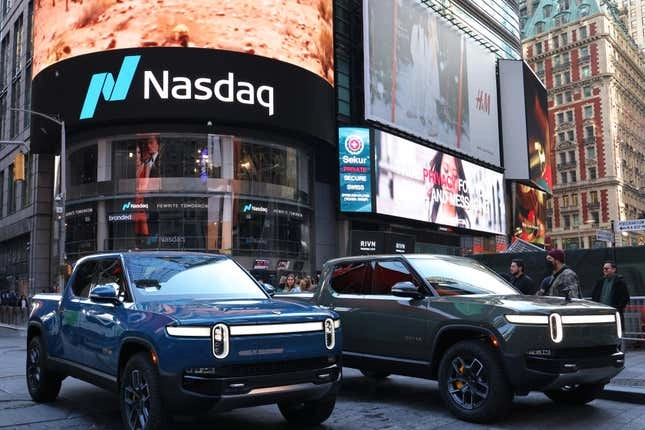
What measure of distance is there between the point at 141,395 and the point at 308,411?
1.68 m

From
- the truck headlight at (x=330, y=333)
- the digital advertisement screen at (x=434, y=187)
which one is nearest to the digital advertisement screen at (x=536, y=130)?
the digital advertisement screen at (x=434, y=187)

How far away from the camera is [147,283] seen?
6.42 metres

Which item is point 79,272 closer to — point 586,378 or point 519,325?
point 519,325

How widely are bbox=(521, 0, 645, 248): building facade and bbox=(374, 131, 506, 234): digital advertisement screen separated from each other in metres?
52.4

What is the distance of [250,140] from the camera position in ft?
116

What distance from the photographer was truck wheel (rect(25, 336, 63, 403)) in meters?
7.78

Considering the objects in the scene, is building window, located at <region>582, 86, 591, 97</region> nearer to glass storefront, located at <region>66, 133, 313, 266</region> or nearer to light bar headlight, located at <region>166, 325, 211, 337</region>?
glass storefront, located at <region>66, 133, 313, 266</region>

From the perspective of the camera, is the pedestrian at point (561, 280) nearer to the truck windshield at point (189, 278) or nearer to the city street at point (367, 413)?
the city street at point (367, 413)

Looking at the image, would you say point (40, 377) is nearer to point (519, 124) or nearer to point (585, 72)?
point (519, 124)

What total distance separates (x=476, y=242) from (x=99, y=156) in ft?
113

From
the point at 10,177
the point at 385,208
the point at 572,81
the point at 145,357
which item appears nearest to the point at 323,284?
the point at 145,357

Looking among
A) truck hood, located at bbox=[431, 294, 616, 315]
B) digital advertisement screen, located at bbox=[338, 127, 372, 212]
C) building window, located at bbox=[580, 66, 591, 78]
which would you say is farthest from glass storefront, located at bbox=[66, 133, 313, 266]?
building window, located at bbox=[580, 66, 591, 78]

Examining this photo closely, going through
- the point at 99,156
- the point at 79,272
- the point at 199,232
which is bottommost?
the point at 79,272

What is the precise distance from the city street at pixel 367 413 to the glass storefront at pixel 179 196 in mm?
Result: 24339
